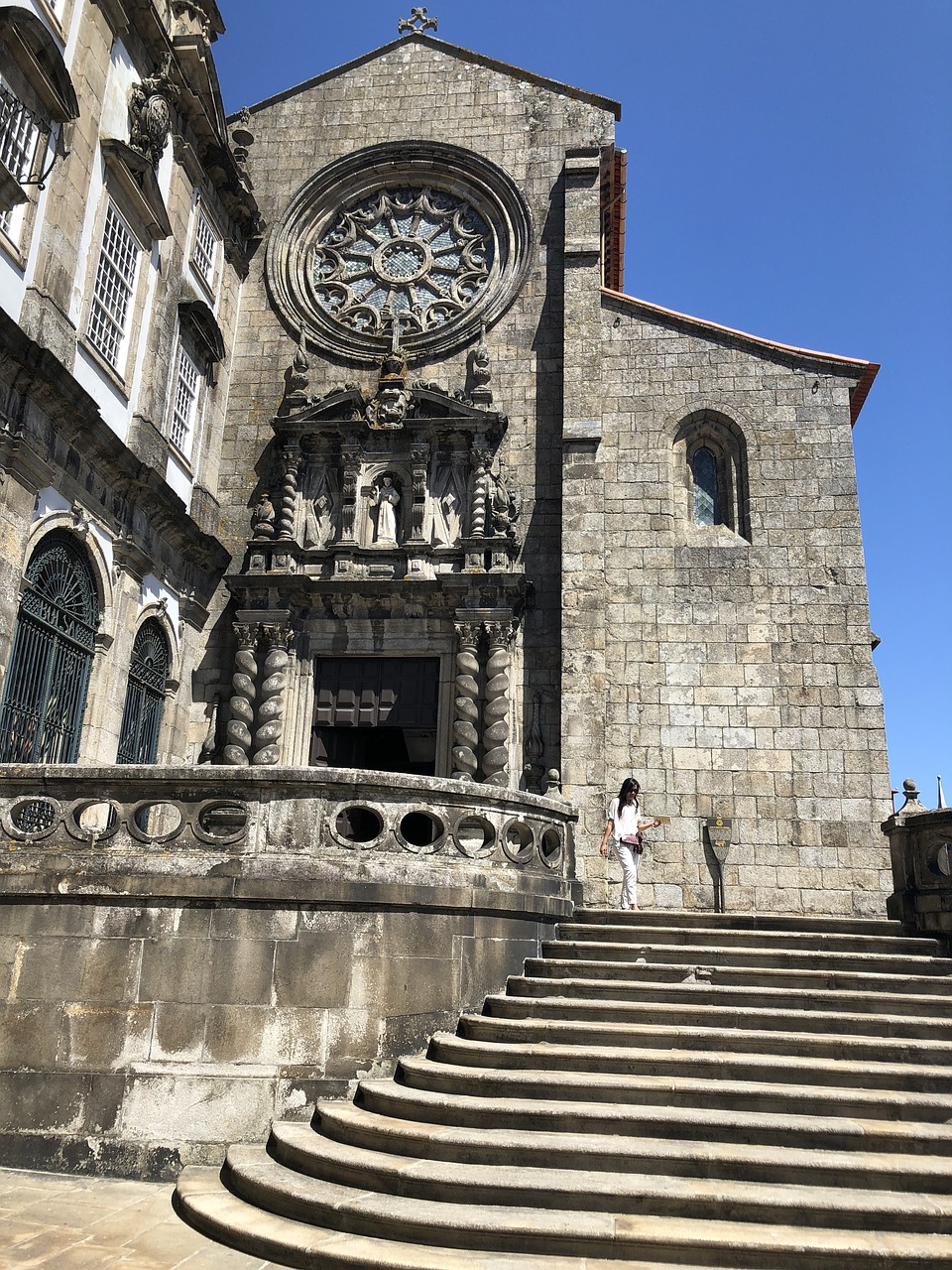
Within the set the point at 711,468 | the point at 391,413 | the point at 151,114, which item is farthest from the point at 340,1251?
the point at 151,114

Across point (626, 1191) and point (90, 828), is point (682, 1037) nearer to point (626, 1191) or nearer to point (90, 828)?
point (626, 1191)

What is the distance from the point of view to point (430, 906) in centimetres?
763

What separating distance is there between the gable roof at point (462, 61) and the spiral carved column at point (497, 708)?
978cm

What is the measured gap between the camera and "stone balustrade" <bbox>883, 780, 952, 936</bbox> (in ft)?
29.0

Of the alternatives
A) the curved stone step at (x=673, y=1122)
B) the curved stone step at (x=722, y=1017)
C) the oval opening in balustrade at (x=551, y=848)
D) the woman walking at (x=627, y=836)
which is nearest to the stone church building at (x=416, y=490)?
the oval opening in balustrade at (x=551, y=848)

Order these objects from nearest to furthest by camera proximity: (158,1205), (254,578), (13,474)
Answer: (158,1205) → (13,474) → (254,578)

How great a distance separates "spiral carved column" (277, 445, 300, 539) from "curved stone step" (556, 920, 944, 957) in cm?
807

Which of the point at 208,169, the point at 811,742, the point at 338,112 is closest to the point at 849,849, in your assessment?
the point at 811,742

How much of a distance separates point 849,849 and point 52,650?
33.7ft

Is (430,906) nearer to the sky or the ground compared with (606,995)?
nearer to the sky

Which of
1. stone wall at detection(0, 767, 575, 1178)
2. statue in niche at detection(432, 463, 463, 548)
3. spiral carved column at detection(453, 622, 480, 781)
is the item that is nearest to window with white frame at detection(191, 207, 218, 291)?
statue in niche at detection(432, 463, 463, 548)

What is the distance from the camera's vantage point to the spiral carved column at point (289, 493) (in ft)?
48.6

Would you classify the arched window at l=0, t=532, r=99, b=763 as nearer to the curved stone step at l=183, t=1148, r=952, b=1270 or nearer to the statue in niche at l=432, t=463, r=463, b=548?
the statue in niche at l=432, t=463, r=463, b=548

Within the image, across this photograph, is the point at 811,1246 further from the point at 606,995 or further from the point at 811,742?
the point at 811,742
